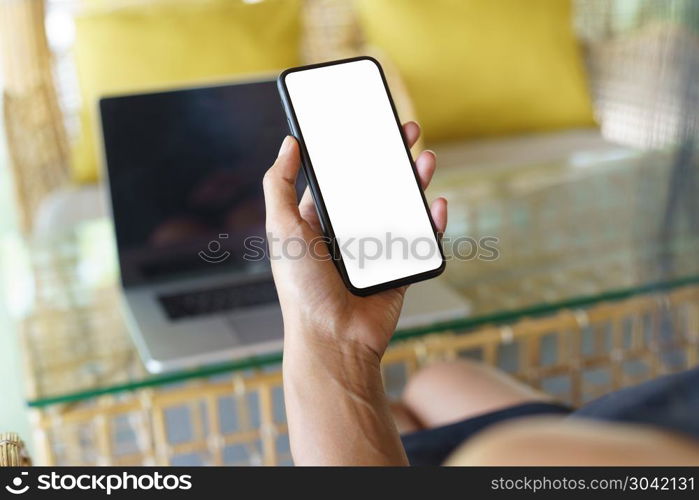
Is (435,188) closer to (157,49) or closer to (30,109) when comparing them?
(157,49)

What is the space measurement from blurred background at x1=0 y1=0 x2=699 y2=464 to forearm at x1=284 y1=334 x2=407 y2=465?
0.15m

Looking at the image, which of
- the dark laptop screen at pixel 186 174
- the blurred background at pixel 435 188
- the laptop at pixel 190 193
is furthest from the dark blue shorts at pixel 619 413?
the dark laptop screen at pixel 186 174

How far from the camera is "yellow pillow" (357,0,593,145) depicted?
1.92m

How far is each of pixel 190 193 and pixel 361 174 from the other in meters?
0.61

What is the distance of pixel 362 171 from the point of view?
55 cm

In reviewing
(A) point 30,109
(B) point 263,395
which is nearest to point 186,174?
(B) point 263,395

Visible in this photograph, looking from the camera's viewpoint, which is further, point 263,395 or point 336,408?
point 263,395

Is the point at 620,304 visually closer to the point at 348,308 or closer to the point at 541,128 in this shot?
the point at 348,308

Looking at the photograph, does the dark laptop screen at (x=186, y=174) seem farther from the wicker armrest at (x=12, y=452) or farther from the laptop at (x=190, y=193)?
the wicker armrest at (x=12, y=452)

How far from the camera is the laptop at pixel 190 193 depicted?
1.08m

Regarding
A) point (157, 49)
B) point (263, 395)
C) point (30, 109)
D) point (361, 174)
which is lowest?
point (263, 395)

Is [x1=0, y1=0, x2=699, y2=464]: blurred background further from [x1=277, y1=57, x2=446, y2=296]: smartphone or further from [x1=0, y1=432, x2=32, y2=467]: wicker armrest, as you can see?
[x1=0, y1=432, x2=32, y2=467]: wicker armrest
